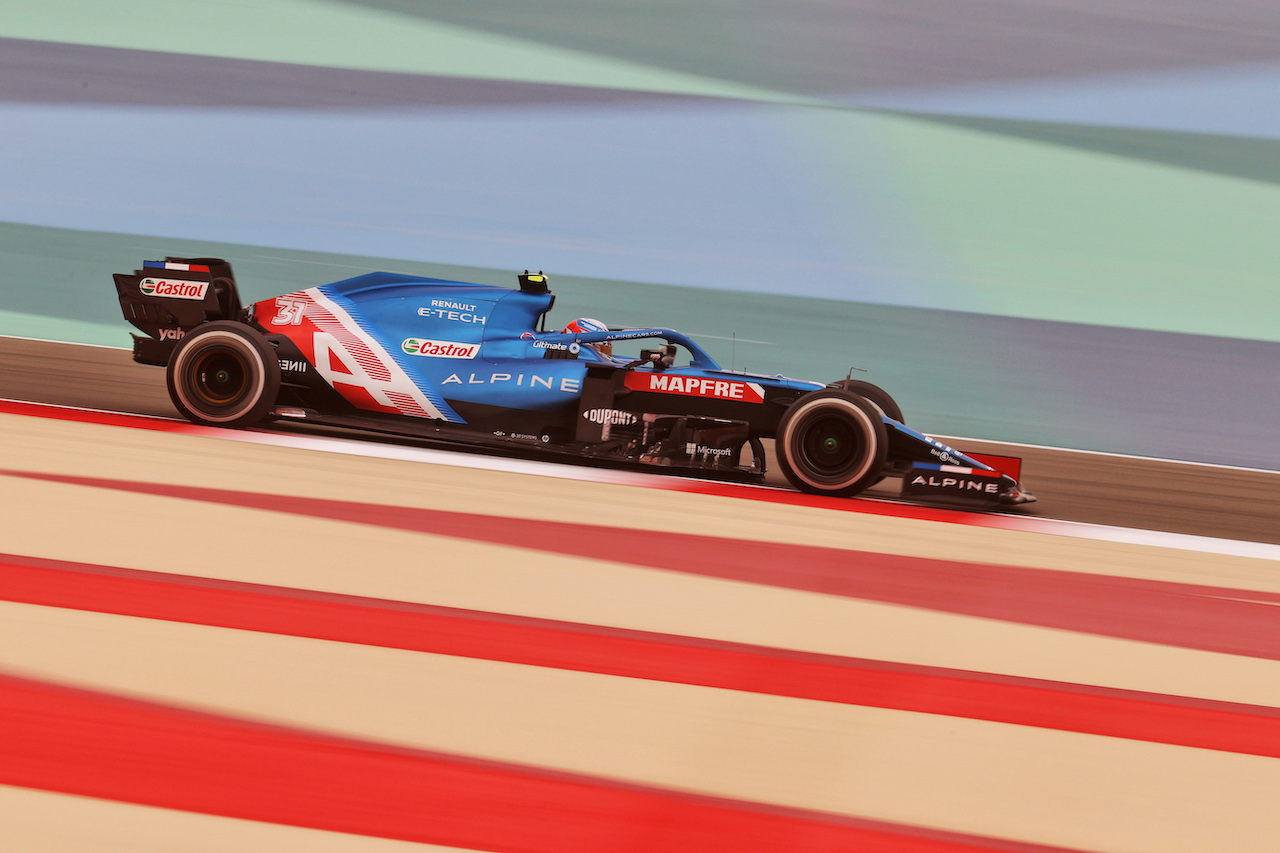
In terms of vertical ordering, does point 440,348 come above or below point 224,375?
above

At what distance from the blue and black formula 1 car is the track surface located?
2.30 feet

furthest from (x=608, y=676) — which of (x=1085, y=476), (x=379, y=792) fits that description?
(x=1085, y=476)

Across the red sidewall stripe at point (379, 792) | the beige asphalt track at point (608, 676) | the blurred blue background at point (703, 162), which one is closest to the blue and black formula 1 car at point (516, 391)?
→ the beige asphalt track at point (608, 676)

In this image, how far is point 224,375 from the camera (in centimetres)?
624

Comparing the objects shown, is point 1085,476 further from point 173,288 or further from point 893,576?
point 173,288

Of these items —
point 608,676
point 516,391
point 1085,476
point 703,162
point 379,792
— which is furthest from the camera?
point 703,162

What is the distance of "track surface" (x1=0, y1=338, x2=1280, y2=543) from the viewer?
6.30 m

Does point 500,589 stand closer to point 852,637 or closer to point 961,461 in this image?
point 852,637

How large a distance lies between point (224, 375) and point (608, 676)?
426 cm

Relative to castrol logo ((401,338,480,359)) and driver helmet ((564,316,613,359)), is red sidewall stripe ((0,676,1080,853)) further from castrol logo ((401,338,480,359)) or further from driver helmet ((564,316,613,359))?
driver helmet ((564,316,613,359))

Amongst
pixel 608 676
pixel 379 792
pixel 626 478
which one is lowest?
pixel 379 792

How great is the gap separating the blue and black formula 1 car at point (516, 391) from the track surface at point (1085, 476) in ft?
2.30

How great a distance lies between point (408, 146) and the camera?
1287 centimetres

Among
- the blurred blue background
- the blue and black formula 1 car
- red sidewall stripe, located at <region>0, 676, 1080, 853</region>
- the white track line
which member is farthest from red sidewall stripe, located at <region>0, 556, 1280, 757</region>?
the blurred blue background
